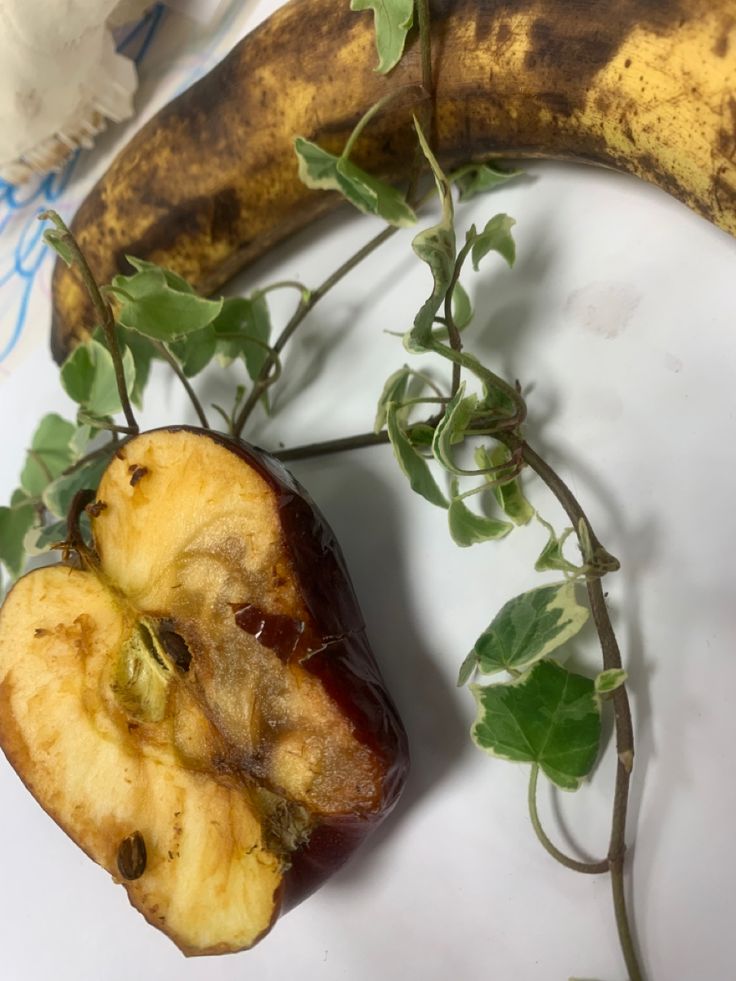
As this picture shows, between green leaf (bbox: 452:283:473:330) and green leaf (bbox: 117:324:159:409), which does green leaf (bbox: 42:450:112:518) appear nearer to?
green leaf (bbox: 117:324:159:409)

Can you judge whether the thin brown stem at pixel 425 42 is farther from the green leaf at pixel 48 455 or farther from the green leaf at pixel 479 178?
the green leaf at pixel 48 455

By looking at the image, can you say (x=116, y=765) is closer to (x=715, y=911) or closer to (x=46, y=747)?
(x=46, y=747)

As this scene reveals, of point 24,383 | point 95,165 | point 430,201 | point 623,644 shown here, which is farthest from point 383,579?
point 95,165

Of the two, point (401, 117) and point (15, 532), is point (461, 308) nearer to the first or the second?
point (401, 117)

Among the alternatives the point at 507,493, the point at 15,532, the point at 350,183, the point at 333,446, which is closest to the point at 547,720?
the point at 507,493

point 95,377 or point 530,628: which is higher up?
point 95,377
